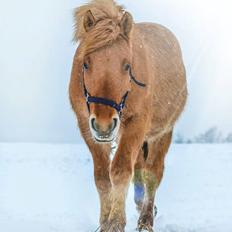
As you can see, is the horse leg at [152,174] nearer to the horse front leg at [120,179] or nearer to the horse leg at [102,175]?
the horse leg at [102,175]

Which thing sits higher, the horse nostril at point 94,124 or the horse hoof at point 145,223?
the horse nostril at point 94,124

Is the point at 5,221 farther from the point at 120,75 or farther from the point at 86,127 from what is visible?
the point at 120,75

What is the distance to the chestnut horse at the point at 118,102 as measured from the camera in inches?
183

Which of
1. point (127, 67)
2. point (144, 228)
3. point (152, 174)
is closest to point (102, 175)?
point (144, 228)

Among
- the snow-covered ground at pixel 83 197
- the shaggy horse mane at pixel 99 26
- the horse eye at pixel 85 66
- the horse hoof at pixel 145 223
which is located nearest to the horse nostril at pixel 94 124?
the horse eye at pixel 85 66

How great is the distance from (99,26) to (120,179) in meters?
1.44

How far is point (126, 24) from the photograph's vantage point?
16.8 ft

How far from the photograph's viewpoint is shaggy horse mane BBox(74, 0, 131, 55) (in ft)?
16.0

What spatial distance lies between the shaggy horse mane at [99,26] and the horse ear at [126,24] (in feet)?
0.13

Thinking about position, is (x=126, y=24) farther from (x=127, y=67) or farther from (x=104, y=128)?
(x=104, y=128)

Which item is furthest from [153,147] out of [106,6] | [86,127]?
[106,6]

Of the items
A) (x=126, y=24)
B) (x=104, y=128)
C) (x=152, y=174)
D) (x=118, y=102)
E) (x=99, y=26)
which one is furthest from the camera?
(x=152, y=174)

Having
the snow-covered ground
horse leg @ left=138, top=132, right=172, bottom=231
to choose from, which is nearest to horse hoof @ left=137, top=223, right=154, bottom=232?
horse leg @ left=138, top=132, right=172, bottom=231

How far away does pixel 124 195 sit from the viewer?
5141 mm
